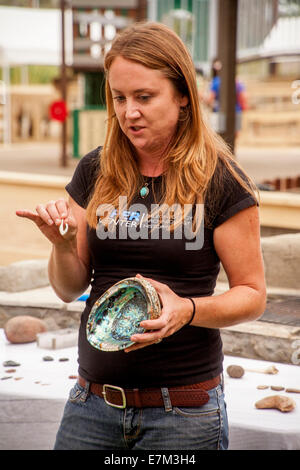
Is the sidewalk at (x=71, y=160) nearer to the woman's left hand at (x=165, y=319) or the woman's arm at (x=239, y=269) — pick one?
the woman's arm at (x=239, y=269)

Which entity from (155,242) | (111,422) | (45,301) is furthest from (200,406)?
(45,301)

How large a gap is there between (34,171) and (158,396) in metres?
8.41

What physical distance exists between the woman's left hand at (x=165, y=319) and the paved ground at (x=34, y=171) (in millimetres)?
4018

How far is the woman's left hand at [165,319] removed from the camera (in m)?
1.26

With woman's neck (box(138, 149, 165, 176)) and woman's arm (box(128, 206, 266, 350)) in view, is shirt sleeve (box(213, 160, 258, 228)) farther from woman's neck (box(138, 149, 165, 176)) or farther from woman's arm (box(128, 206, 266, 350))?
woman's neck (box(138, 149, 165, 176))

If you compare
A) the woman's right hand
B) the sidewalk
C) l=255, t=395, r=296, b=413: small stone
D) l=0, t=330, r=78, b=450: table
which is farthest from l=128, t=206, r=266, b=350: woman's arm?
the sidewalk

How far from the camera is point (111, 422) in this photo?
4.64 ft

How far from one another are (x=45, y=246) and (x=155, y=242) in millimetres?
4050

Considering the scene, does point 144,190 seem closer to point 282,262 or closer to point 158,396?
point 158,396

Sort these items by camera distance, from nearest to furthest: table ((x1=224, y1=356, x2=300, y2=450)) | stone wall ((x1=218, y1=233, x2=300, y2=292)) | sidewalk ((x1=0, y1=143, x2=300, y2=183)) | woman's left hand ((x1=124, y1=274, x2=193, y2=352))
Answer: woman's left hand ((x1=124, y1=274, x2=193, y2=352))
table ((x1=224, y1=356, x2=300, y2=450))
stone wall ((x1=218, y1=233, x2=300, y2=292))
sidewalk ((x1=0, y1=143, x2=300, y2=183))

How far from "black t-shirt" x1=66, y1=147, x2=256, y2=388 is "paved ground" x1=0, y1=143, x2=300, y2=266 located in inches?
153

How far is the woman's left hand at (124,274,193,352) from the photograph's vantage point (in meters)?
1.26

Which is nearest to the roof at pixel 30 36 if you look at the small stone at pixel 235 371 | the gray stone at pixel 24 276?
the gray stone at pixel 24 276

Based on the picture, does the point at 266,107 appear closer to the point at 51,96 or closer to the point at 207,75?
the point at 207,75
